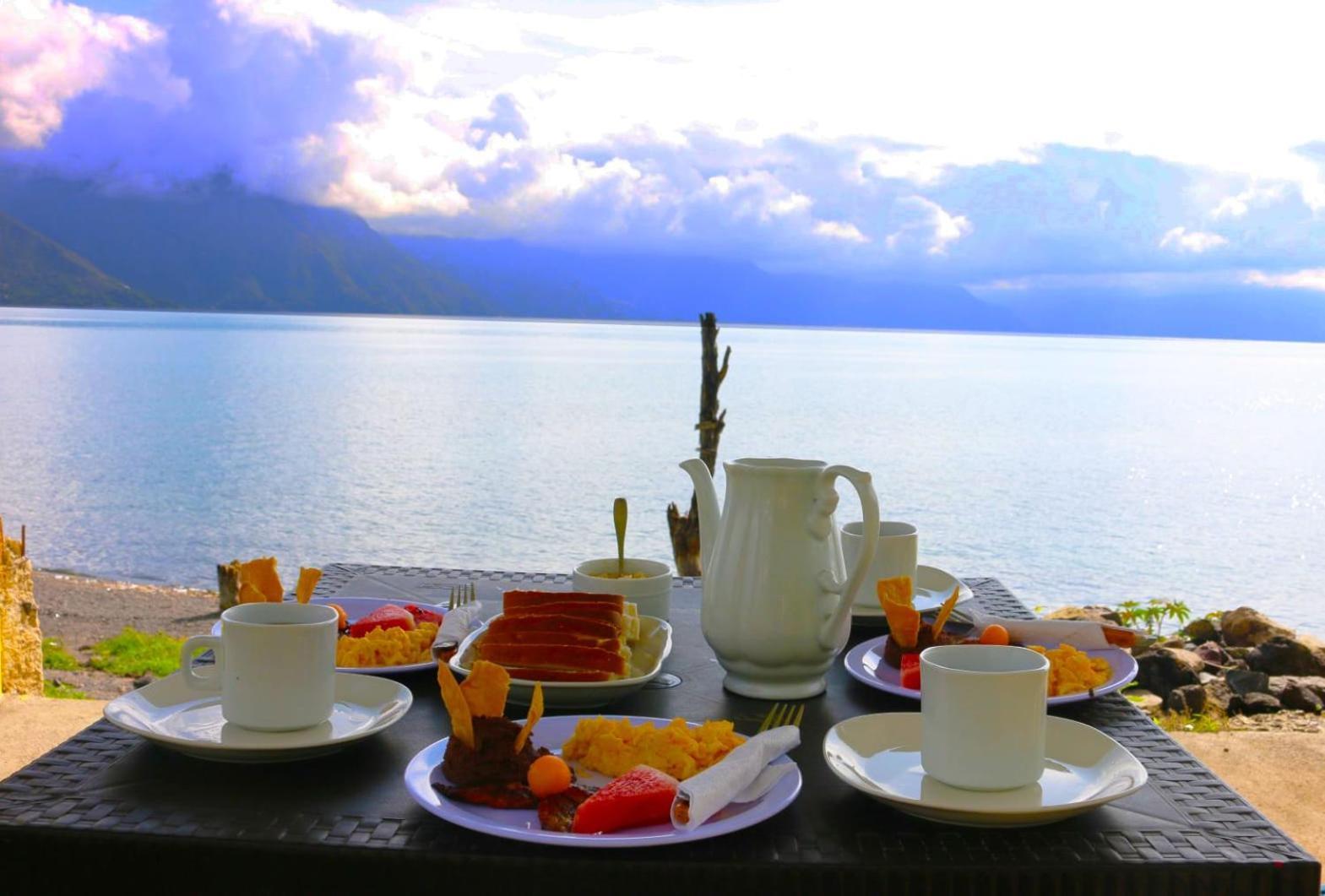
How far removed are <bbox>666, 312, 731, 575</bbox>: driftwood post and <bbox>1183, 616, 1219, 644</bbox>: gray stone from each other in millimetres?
3457

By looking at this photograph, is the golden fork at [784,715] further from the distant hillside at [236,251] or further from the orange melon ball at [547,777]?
Result: the distant hillside at [236,251]

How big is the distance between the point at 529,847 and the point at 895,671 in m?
0.84

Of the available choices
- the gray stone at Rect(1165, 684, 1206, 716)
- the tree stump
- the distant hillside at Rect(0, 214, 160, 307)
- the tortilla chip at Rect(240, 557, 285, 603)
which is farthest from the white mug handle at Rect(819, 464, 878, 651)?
the distant hillside at Rect(0, 214, 160, 307)

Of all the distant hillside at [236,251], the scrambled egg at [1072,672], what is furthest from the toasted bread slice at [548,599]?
the distant hillside at [236,251]

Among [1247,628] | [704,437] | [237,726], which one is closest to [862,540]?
[237,726]

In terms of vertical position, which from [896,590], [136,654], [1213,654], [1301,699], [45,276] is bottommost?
[136,654]

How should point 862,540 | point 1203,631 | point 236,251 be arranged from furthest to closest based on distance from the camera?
point 236,251, point 1203,631, point 862,540

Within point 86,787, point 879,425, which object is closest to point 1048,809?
point 86,787

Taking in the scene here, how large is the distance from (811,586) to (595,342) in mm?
98524

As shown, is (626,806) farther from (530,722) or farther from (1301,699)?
(1301,699)

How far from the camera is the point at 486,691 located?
129 cm

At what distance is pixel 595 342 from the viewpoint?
327 feet

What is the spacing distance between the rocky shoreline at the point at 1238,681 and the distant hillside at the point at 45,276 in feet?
338

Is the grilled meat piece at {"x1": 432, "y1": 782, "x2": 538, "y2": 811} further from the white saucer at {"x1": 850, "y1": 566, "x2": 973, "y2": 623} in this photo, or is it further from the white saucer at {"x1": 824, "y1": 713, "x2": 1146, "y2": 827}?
the white saucer at {"x1": 850, "y1": 566, "x2": 973, "y2": 623}
